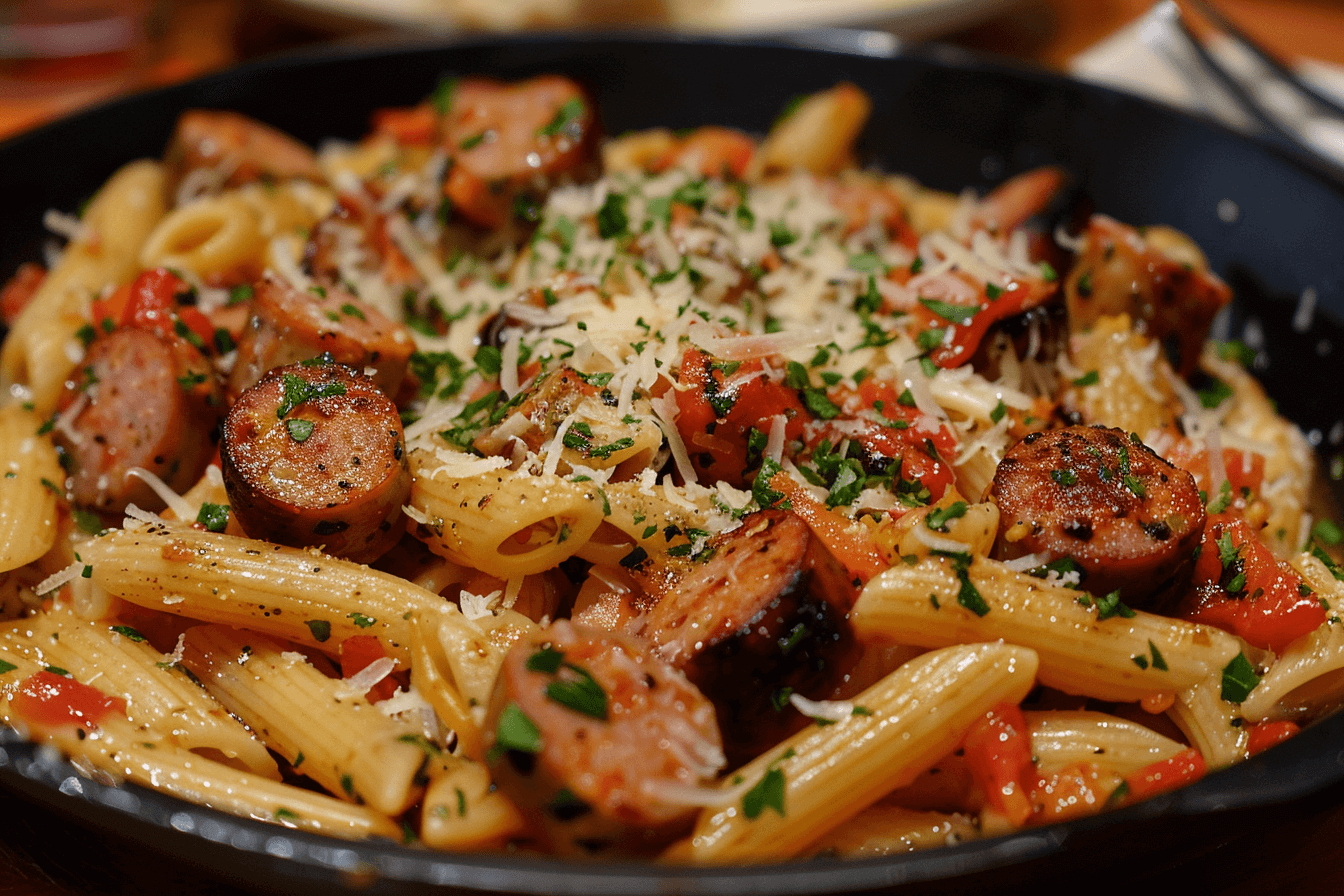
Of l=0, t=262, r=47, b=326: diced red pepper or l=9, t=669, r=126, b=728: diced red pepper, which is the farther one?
l=0, t=262, r=47, b=326: diced red pepper

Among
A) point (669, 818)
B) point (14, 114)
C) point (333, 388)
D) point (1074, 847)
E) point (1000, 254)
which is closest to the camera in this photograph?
point (1074, 847)

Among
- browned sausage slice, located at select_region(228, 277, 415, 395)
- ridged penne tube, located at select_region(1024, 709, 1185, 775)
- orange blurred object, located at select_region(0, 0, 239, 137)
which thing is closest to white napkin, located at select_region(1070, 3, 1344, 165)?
ridged penne tube, located at select_region(1024, 709, 1185, 775)

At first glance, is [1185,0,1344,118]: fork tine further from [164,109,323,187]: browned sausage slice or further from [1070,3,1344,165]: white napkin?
[164,109,323,187]: browned sausage slice

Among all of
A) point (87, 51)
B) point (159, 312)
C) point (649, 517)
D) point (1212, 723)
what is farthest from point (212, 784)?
point (87, 51)

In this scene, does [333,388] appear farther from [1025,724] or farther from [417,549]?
[1025,724]

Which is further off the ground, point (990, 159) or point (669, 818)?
point (990, 159)

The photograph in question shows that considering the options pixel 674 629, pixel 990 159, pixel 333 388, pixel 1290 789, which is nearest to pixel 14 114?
pixel 333 388

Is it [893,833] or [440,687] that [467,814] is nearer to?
[440,687]
